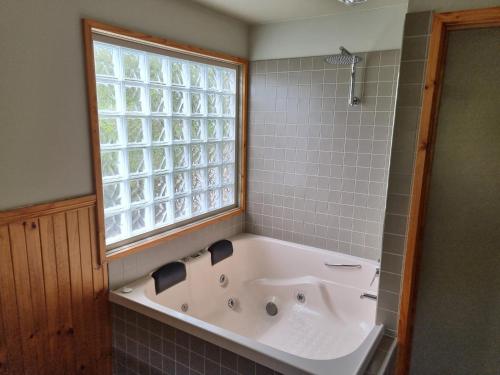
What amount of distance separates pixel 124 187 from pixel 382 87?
182 cm

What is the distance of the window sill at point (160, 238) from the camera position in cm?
205

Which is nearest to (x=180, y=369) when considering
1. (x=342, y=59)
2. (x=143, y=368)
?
(x=143, y=368)

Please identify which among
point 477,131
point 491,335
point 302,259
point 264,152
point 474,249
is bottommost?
point 302,259

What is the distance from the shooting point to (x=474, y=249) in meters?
1.53

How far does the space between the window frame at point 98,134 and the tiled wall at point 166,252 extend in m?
0.06

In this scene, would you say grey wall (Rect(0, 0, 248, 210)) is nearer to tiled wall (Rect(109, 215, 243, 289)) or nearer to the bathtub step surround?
tiled wall (Rect(109, 215, 243, 289))

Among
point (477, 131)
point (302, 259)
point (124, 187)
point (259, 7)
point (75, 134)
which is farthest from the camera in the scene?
point (302, 259)

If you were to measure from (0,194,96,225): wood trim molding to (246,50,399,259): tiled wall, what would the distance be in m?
1.55

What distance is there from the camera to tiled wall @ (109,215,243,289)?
2.10 meters

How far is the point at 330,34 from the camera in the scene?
→ 8.39 ft

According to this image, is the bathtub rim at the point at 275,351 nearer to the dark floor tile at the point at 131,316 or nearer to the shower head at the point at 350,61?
the dark floor tile at the point at 131,316

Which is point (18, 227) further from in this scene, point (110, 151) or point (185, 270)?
point (185, 270)

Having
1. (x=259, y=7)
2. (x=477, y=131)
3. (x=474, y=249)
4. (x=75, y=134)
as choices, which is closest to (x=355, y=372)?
(x=474, y=249)

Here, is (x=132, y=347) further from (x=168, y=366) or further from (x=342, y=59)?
(x=342, y=59)
